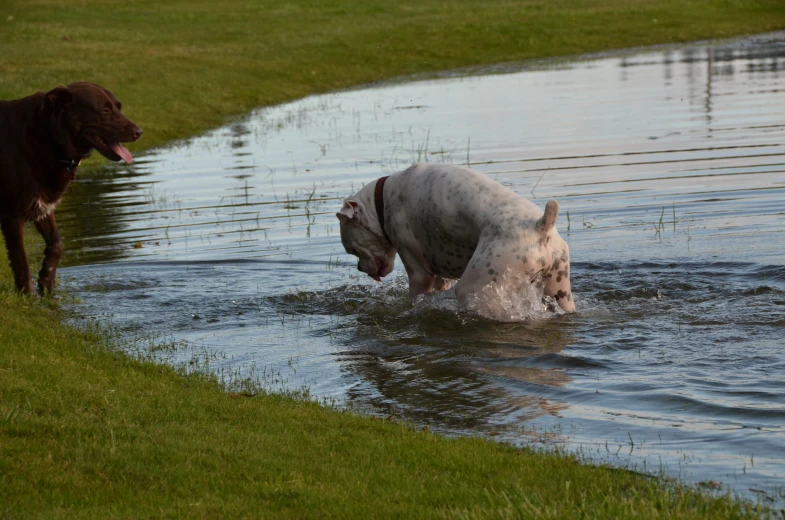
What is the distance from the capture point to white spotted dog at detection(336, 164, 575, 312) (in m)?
7.70

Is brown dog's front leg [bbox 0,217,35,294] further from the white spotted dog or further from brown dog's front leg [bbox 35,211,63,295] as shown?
the white spotted dog

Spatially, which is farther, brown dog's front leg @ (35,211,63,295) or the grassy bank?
brown dog's front leg @ (35,211,63,295)

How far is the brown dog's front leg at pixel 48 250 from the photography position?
32.1 feet

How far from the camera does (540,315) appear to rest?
322 inches

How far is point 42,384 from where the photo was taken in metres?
6.48

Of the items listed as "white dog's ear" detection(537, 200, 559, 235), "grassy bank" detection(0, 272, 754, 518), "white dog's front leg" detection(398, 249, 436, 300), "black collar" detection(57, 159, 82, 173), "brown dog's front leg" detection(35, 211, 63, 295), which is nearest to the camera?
"grassy bank" detection(0, 272, 754, 518)

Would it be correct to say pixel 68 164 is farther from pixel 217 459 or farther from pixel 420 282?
pixel 217 459

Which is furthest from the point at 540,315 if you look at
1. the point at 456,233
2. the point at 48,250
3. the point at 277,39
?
the point at 277,39

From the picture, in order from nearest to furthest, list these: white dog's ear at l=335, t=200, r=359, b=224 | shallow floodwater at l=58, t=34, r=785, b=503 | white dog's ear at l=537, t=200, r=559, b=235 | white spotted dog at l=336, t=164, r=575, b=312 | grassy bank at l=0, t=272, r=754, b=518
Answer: grassy bank at l=0, t=272, r=754, b=518 → shallow floodwater at l=58, t=34, r=785, b=503 → white dog's ear at l=537, t=200, r=559, b=235 → white spotted dog at l=336, t=164, r=575, b=312 → white dog's ear at l=335, t=200, r=359, b=224

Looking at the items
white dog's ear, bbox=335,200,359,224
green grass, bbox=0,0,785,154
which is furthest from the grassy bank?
green grass, bbox=0,0,785,154

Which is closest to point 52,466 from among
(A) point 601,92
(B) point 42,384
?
(B) point 42,384

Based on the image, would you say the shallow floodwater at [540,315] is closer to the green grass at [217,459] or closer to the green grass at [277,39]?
→ the green grass at [217,459]

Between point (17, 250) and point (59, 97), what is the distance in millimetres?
1340

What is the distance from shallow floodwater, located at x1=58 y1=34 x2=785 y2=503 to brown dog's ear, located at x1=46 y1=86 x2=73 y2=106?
5.92 ft
